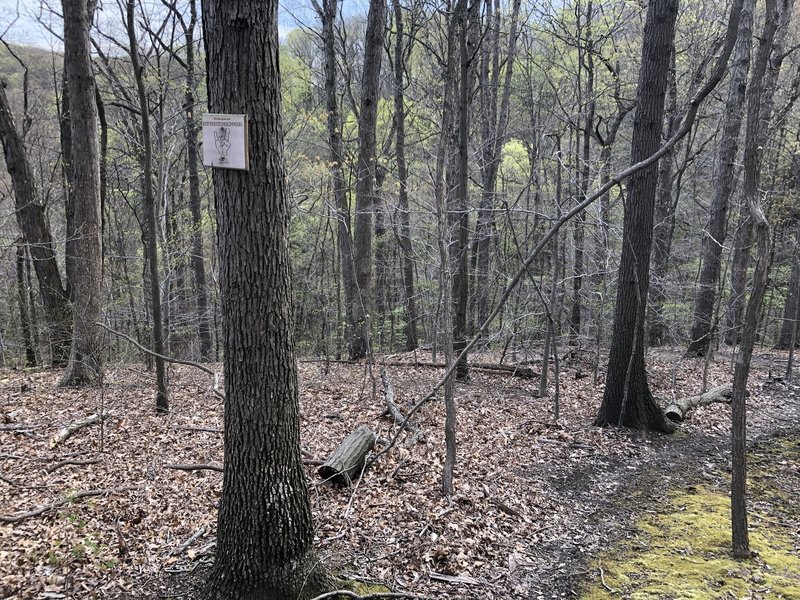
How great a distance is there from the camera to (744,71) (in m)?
10.0

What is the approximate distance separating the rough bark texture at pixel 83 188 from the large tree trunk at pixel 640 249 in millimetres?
7556

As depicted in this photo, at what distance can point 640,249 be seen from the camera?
6.36 metres

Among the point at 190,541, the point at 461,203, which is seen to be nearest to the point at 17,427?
the point at 190,541

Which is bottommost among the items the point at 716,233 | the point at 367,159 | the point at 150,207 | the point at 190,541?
the point at 190,541

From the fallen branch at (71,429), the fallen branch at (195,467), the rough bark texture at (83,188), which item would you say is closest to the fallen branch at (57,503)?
the fallen branch at (195,467)

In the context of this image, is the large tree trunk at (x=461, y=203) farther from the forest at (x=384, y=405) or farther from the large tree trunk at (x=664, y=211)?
the large tree trunk at (x=664, y=211)

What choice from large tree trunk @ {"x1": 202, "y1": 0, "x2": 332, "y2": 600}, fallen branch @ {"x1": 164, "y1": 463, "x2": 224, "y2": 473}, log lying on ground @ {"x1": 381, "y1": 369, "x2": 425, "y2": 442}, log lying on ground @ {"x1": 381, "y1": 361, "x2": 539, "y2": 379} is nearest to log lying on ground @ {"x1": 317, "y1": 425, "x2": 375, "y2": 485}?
log lying on ground @ {"x1": 381, "y1": 369, "x2": 425, "y2": 442}

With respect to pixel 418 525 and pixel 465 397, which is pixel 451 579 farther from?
pixel 465 397

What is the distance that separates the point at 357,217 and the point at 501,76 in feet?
30.6

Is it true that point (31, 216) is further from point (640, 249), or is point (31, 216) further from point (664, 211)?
point (664, 211)

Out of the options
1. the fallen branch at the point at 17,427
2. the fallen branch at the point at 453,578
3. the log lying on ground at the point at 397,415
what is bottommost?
the fallen branch at the point at 453,578

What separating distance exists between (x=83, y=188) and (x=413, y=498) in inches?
263

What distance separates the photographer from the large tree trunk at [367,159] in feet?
33.0

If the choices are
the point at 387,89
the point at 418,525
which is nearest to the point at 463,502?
the point at 418,525
